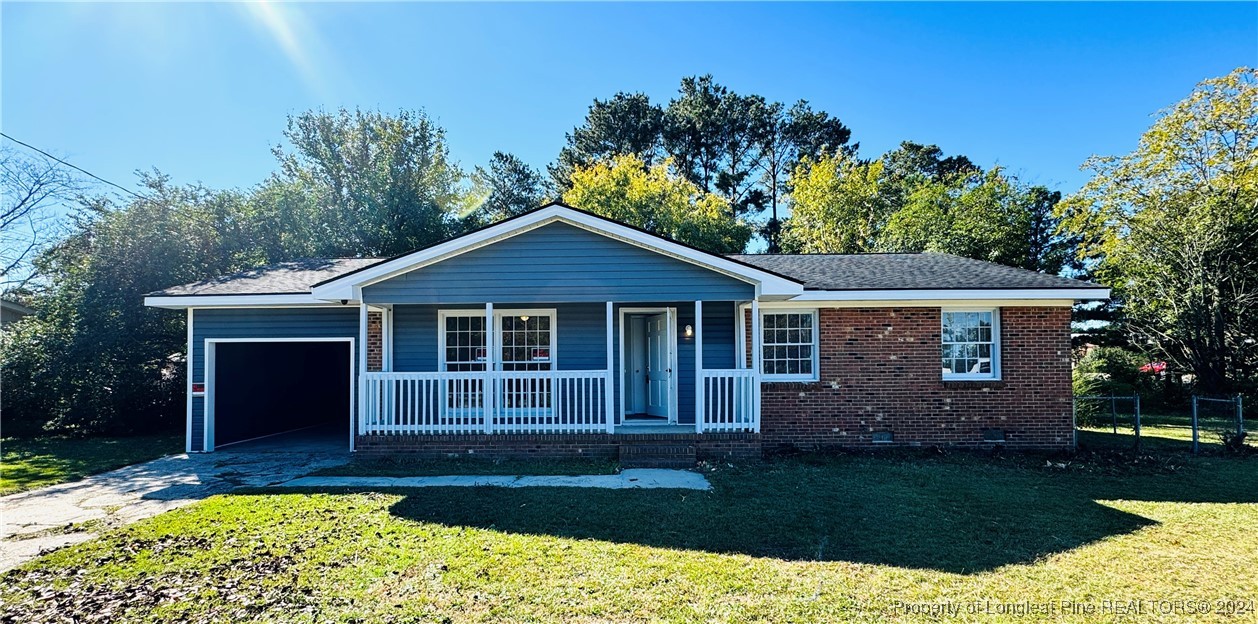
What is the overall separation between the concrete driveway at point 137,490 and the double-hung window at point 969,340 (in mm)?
10272

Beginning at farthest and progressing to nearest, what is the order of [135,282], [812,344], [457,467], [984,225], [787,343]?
[984,225] < [135,282] < [787,343] < [812,344] < [457,467]

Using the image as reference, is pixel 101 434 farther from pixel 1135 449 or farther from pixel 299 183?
pixel 1135 449

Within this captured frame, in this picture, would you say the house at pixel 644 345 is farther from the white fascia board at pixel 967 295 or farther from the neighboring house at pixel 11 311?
the neighboring house at pixel 11 311

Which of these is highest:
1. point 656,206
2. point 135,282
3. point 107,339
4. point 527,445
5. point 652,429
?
point 656,206

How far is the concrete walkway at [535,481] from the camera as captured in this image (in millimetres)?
7520

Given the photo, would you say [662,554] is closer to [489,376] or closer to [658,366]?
[489,376]

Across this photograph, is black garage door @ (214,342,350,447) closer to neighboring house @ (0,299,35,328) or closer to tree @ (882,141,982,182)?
neighboring house @ (0,299,35,328)

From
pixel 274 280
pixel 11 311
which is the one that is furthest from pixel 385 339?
pixel 11 311

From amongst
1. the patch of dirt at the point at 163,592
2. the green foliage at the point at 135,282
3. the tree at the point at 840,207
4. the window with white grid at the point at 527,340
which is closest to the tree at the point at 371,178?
the green foliage at the point at 135,282

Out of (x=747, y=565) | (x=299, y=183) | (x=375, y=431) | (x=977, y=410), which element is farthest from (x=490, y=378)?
(x=299, y=183)

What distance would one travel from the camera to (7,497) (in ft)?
24.6

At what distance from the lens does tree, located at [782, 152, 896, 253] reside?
102ft

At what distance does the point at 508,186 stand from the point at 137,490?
30.5 metres

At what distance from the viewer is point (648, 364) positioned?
11.0 m
